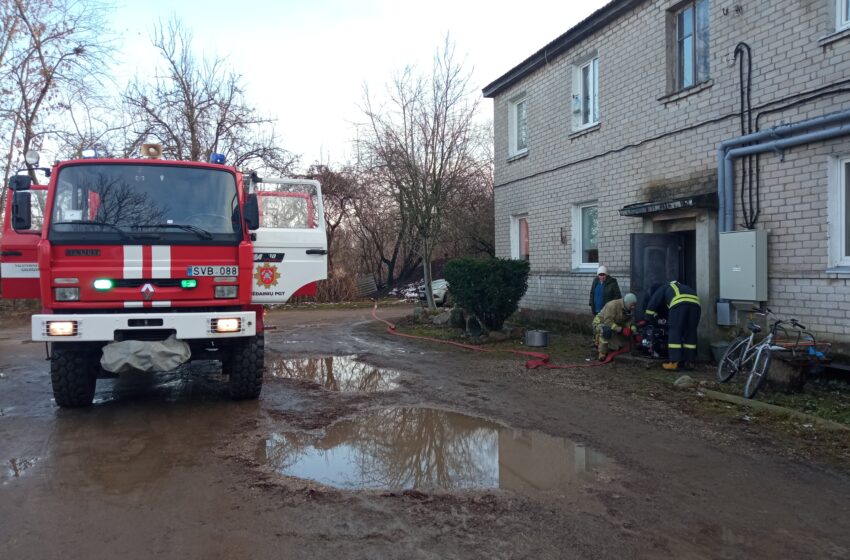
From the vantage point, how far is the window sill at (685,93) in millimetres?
9273

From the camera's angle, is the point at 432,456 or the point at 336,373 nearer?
the point at 432,456

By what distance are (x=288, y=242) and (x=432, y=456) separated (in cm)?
330

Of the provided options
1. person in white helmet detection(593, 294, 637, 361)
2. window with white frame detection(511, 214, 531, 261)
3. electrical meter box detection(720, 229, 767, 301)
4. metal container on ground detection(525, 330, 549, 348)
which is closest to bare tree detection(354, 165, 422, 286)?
window with white frame detection(511, 214, 531, 261)

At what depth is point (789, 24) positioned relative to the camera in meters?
7.93

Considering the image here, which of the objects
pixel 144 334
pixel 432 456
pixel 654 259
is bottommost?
pixel 432 456

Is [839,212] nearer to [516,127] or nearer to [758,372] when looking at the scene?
[758,372]

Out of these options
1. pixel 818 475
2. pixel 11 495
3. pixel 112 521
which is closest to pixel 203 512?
pixel 112 521

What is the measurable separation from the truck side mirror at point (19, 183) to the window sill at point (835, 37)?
376 inches

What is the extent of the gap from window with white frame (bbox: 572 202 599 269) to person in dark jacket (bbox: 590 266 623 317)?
1.61m

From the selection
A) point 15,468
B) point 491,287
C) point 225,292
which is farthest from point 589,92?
point 15,468

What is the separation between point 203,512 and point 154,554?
1.89 ft

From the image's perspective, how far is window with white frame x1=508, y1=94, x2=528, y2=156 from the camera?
14.9 meters

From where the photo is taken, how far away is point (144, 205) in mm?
6398

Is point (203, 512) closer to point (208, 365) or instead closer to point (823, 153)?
point (208, 365)
